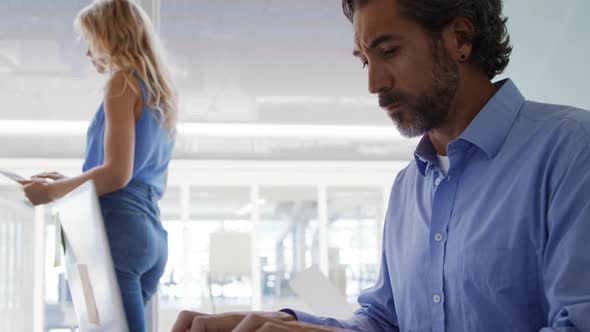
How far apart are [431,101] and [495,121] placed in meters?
0.08

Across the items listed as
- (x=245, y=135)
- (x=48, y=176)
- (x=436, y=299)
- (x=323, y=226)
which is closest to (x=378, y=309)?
(x=436, y=299)

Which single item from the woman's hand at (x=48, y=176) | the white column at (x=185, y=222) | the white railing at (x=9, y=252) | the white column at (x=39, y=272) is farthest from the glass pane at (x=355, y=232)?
the woman's hand at (x=48, y=176)

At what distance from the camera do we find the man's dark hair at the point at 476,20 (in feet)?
2.93

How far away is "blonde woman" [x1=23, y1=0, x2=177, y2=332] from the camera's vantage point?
4.70 ft

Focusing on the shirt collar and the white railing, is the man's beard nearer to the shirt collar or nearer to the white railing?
the shirt collar

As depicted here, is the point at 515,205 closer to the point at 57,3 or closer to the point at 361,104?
the point at 57,3

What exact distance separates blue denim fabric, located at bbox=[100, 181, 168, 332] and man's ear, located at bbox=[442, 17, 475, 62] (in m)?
0.81

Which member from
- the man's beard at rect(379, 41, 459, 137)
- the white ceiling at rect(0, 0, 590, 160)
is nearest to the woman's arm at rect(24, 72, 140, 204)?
the man's beard at rect(379, 41, 459, 137)

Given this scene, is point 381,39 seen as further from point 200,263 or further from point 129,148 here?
point 200,263

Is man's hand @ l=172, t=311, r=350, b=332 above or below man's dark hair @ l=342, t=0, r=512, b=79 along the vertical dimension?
below

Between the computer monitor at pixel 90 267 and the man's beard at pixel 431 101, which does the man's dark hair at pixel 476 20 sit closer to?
the man's beard at pixel 431 101

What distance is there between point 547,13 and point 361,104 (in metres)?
3.32

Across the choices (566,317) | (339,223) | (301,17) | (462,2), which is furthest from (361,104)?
(566,317)

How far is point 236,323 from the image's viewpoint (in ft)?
2.10
